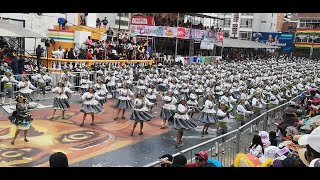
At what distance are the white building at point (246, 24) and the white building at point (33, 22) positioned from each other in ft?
132

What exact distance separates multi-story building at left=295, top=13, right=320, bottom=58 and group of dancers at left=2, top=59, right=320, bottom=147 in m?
33.3

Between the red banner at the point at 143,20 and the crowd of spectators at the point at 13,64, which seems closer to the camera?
the crowd of spectators at the point at 13,64

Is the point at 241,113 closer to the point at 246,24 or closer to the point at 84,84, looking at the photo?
the point at 84,84

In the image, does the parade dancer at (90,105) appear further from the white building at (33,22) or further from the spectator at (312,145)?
the white building at (33,22)

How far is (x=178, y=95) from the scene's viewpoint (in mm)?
16703

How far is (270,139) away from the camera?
7957 millimetres

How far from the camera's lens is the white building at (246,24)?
2434 inches

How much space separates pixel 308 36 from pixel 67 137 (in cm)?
5220

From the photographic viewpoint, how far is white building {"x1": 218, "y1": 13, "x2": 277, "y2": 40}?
203 feet

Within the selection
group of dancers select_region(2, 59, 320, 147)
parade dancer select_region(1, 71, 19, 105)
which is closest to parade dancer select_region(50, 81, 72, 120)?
group of dancers select_region(2, 59, 320, 147)

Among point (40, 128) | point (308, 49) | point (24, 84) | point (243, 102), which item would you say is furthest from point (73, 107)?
point (308, 49)

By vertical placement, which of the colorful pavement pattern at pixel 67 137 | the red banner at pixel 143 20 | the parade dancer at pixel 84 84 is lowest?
the colorful pavement pattern at pixel 67 137

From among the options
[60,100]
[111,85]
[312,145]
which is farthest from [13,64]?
[312,145]

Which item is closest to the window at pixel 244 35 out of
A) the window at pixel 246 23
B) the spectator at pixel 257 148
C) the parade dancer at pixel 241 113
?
the window at pixel 246 23
